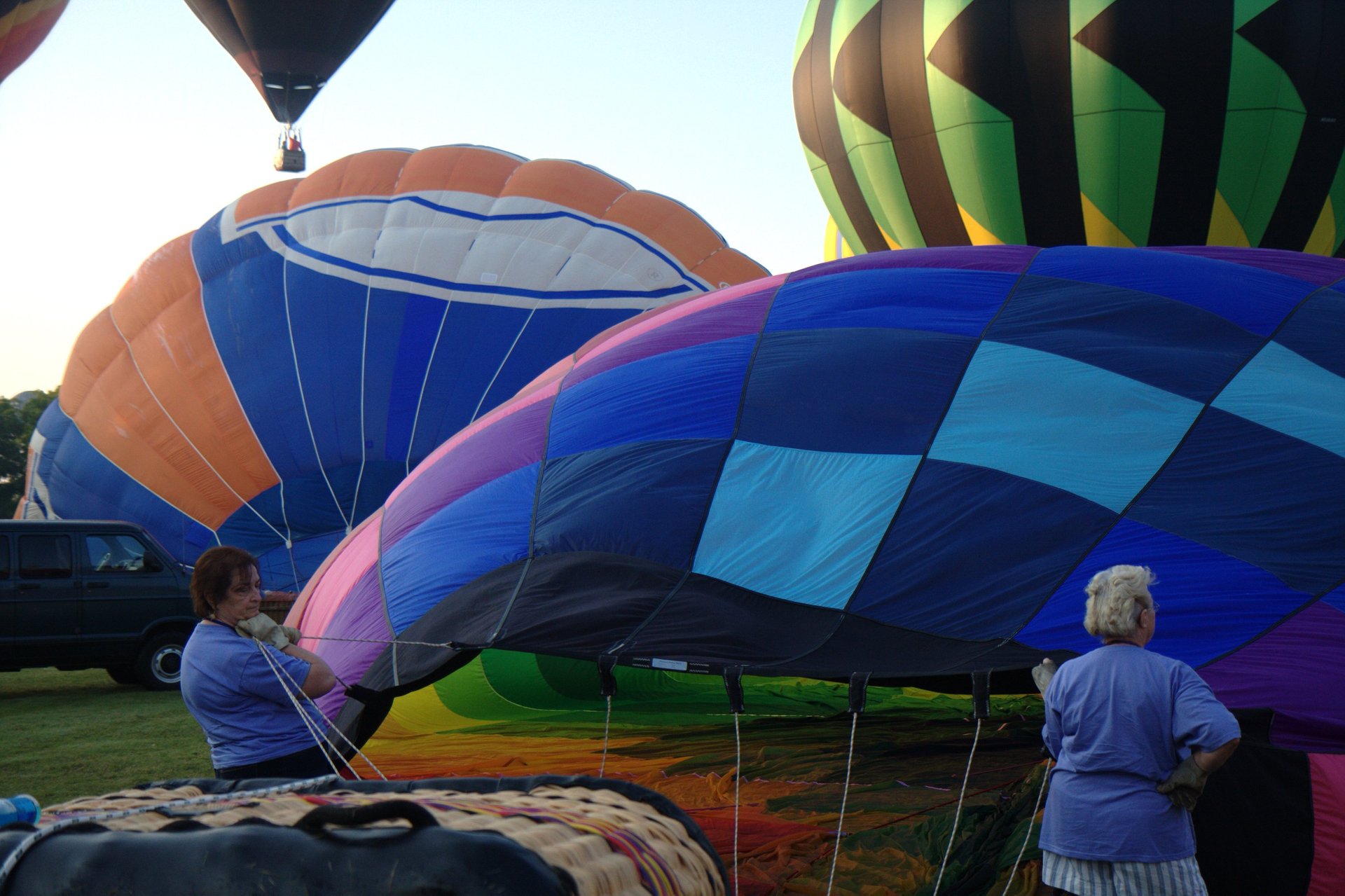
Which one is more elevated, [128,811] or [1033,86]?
[1033,86]

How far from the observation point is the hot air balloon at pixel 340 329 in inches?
406

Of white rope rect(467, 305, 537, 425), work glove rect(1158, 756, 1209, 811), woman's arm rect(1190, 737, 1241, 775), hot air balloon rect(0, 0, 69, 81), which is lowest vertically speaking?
work glove rect(1158, 756, 1209, 811)

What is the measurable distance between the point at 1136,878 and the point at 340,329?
9.03 m

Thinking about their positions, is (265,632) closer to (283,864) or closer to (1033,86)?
(283,864)

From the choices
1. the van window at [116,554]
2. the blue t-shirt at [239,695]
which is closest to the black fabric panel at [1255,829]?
the blue t-shirt at [239,695]

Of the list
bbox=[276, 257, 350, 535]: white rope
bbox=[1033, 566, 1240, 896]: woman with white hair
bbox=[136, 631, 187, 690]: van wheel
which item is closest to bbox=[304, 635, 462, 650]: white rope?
bbox=[1033, 566, 1240, 896]: woman with white hair

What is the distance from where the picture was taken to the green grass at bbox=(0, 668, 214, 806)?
528 cm

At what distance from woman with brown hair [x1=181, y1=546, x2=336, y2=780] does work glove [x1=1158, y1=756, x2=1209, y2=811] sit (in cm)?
174

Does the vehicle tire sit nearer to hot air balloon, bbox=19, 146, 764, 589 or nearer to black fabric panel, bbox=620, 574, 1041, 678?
hot air balloon, bbox=19, 146, 764, 589

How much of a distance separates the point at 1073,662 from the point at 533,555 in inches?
70.9

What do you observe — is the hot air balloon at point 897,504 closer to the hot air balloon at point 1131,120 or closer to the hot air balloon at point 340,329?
the hot air balloon at point 1131,120

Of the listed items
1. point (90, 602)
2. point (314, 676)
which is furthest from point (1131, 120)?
point (90, 602)

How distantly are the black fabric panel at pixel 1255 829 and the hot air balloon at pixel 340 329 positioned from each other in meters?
7.96

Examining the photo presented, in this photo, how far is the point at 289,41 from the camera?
491 inches
